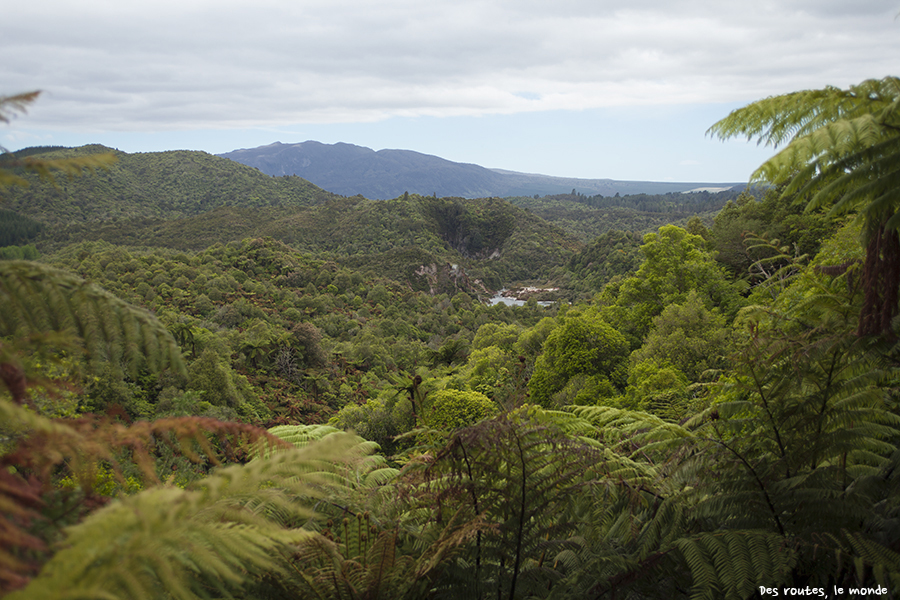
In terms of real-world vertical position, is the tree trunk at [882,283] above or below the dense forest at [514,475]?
above

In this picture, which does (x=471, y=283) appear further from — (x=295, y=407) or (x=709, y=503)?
(x=709, y=503)

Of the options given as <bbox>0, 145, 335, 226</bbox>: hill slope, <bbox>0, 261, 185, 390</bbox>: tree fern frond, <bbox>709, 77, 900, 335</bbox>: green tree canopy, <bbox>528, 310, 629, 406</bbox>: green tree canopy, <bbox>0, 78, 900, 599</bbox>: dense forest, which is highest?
<bbox>0, 145, 335, 226</bbox>: hill slope

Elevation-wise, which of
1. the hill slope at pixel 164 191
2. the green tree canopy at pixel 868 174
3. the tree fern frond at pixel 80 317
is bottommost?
the tree fern frond at pixel 80 317

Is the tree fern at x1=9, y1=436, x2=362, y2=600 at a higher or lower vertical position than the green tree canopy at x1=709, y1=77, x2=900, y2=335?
lower

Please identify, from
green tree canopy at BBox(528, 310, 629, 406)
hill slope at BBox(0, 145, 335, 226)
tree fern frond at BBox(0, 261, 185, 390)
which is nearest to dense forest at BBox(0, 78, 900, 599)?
tree fern frond at BBox(0, 261, 185, 390)

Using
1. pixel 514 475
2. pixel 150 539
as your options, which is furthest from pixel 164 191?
pixel 150 539

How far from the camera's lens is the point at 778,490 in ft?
9.72

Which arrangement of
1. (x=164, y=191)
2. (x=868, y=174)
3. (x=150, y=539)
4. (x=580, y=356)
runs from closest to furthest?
1. (x=150, y=539)
2. (x=868, y=174)
3. (x=580, y=356)
4. (x=164, y=191)

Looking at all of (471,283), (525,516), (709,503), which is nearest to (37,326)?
(525,516)

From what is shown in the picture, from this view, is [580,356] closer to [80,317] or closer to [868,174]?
[868,174]

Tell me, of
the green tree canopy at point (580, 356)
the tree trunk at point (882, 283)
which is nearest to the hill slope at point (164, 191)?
the green tree canopy at point (580, 356)

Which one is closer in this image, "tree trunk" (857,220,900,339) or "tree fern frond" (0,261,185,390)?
"tree fern frond" (0,261,185,390)

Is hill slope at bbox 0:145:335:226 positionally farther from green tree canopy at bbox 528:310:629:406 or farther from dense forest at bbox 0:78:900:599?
dense forest at bbox 0:78:900:599

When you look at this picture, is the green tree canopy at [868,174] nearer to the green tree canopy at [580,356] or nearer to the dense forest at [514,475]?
the dense forest at [514,475]
